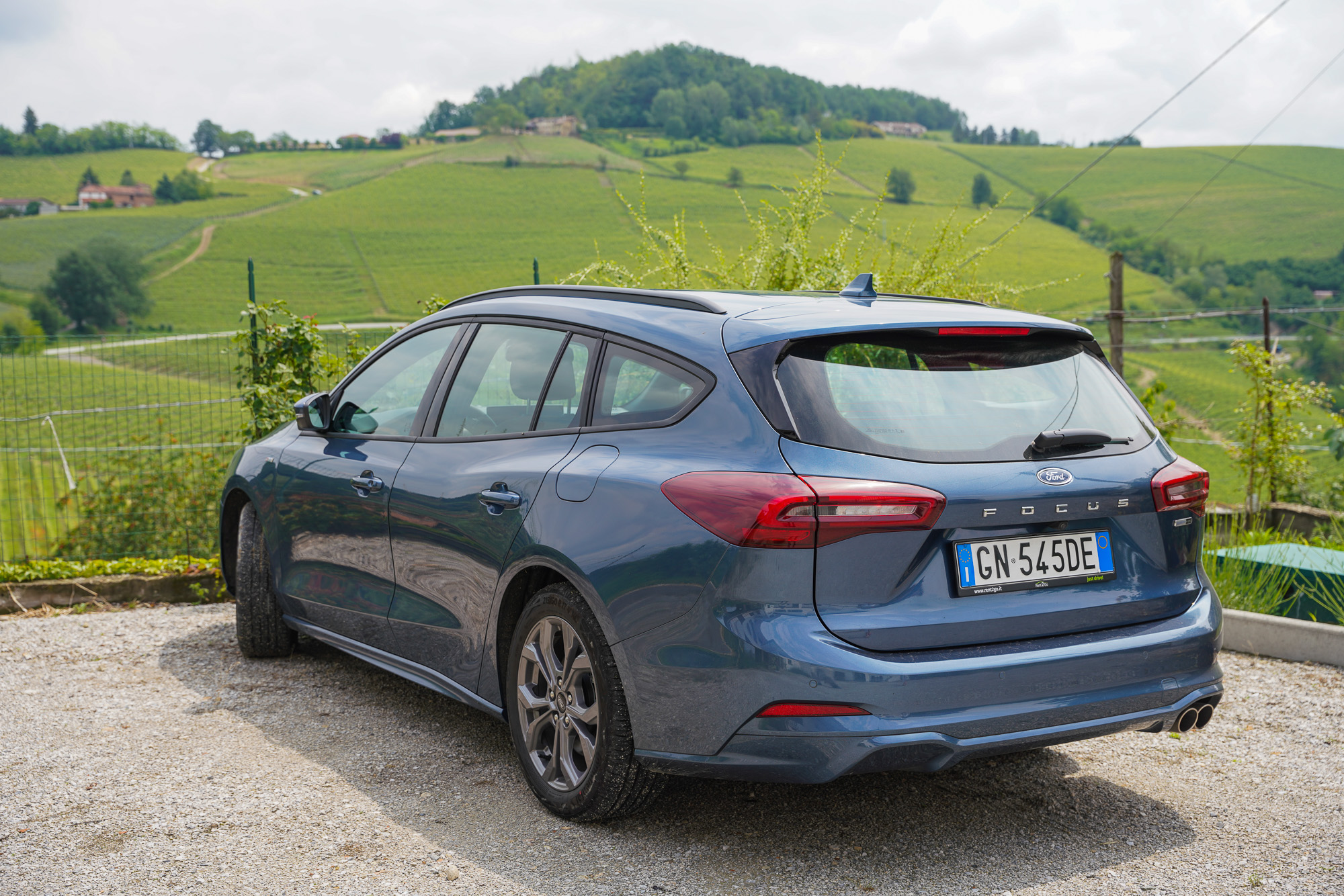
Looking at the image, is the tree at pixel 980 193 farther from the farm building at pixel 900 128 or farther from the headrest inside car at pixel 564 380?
the headrest inside car at pixel 564 380

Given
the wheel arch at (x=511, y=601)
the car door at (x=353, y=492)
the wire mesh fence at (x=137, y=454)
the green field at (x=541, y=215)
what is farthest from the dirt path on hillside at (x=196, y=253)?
the wheel arch at (x=511, y=601)

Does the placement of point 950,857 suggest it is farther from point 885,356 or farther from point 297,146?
point 297,146

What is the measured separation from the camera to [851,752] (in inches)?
112

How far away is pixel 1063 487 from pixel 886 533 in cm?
57

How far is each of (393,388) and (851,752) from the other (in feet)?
8.78

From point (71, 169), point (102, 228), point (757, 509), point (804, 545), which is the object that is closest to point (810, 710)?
point (804, 545)

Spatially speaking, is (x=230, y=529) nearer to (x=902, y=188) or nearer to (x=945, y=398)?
(x=945, y=398)

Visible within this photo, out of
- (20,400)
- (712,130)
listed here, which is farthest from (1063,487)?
(712,130)

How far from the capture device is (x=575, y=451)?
3529 mm

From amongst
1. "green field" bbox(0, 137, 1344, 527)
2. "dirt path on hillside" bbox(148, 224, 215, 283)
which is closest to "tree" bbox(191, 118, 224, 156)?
"green field" bbox(0, 137, 1344, 527)

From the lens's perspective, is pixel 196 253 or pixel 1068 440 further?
pixel 196 253

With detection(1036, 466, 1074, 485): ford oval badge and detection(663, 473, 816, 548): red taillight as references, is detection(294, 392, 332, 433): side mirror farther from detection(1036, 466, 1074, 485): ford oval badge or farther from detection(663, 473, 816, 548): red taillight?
detection(1036, 466, 1074, 485): ford oval badge

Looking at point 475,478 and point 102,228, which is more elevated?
point 102,228

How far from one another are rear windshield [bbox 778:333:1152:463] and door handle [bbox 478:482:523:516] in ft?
3.34
